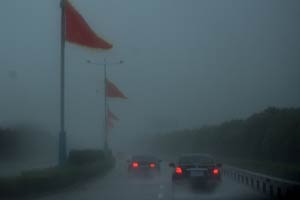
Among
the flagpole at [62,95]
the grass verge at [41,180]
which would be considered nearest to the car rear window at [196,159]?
the grass verge at [41,180]

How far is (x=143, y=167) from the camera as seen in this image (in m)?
41.1

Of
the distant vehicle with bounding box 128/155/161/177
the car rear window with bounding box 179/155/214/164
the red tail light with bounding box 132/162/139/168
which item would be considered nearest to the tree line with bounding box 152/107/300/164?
the distant vehicle with bounding box 128/155/161/177

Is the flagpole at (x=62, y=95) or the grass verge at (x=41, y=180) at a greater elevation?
the flagpole at (x=62, y=95)

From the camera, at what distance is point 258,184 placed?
3053cm

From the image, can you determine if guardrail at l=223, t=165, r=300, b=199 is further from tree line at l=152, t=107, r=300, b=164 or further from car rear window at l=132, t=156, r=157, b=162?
tree line at l=152, t=107, r=300, b=164

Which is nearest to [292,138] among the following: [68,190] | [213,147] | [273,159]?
[273,159]

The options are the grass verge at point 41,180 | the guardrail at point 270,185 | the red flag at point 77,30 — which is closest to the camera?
the guardrail at point 270,185

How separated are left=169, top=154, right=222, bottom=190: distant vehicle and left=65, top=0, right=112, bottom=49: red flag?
332 inches

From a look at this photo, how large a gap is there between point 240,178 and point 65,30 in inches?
578

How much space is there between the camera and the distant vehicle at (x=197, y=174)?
27.6 meters

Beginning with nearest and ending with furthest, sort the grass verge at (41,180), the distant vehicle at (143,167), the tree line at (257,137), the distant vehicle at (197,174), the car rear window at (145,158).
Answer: the grass verge at (41,180)
the distant vehicle at (197,174)
the distant vehicle at (143,167)
the car rear window at (145,158)
the tree line at (257,137)

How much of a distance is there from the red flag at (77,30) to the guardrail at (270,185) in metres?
10.8

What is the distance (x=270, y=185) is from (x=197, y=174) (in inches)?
→ 128

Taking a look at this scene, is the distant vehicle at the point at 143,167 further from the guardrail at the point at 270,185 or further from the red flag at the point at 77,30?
the red flag at the point at 77,30
